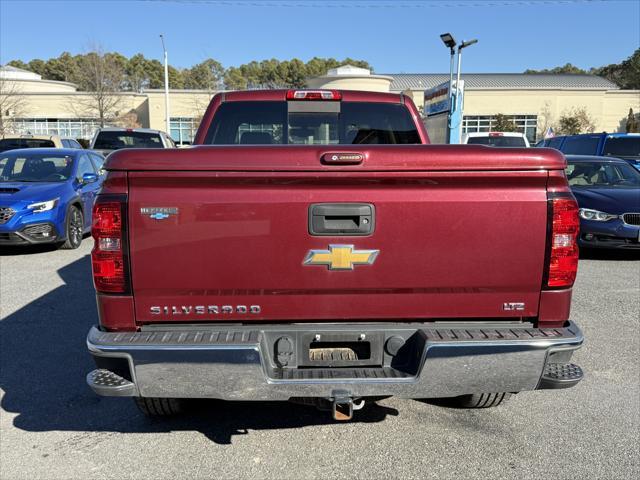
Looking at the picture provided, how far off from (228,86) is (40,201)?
60.5 metres

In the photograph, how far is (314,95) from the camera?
161 inches

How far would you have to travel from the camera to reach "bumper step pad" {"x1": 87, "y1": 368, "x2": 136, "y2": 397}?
2.53 meters

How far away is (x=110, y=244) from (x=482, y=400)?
252 centimetres

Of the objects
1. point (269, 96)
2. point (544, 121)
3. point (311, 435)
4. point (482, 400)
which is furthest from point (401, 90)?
point (311, 435)

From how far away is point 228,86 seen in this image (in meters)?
65.5

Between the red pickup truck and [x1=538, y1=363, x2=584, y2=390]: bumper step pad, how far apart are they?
0.01 meters

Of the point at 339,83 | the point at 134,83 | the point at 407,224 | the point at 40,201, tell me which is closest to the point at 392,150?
the point at 407,224

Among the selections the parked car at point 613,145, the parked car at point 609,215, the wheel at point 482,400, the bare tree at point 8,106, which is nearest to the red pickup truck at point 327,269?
the wheel at point 482,400

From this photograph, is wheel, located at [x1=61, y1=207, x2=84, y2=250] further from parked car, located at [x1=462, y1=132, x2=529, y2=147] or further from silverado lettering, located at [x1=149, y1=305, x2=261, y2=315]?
parked car, located at [x1=462, y1=132, x2=529, y2=147]

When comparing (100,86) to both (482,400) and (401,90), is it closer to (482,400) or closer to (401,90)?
(401,90)

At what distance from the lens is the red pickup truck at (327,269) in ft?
8.12

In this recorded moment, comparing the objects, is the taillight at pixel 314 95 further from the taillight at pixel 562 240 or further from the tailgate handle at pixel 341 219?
the taillight at pixel 562 240

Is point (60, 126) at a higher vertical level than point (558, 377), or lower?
higher

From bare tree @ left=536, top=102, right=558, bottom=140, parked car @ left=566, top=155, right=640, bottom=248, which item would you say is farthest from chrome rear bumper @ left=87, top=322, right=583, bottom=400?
bare tree @ left=536, top=102, right=558, bottom=140
